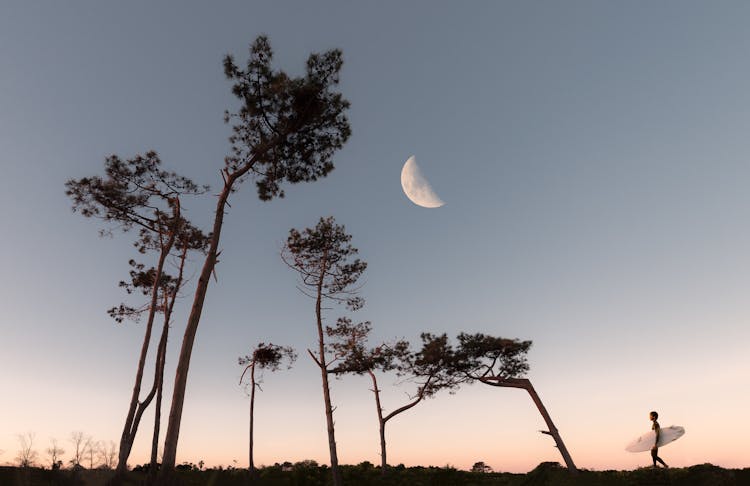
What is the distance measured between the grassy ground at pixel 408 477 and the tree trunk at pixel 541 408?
19.2 inches

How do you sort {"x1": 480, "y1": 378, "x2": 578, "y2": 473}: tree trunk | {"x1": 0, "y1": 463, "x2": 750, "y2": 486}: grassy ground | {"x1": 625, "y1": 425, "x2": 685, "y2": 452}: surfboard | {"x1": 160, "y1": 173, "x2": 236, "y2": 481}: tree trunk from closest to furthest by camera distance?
{"x1": 160, "y1": 173, "x2": 236, "y2": 481}: tree trunk, {"x1": 0, "y1": 463, "x2": 750, "y2": 486}: grassy ground, {"x1": 625, "y1": 425, "x2": 685, "y2": 452}: surfboard, {"x1": 480, "y1": 378, "x2": 578, "y2": 473}: tree trunk

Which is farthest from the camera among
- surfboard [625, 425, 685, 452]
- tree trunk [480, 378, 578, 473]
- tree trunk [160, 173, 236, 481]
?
tree trunk [480, 378, 578, 473]

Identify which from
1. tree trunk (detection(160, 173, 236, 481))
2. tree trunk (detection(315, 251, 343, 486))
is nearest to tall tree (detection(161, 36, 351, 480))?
tree trunk (detection(160, 173, 236, 481))

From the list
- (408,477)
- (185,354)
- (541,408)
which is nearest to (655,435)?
(541,408)

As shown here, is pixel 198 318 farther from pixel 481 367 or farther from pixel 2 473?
pixel 481 367

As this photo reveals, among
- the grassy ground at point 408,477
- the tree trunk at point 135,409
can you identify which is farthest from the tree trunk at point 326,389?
the tree trunk at point 135,409

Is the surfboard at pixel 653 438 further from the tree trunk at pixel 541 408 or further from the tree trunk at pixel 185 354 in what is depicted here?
the tree trunk at pixel 185 354

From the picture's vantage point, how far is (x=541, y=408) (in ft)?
64.8

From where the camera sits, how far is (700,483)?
43.8ft

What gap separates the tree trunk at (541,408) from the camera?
18094 millimetres

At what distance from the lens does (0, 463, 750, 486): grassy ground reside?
11.8m

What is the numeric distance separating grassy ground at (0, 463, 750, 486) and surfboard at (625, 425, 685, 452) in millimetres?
1334

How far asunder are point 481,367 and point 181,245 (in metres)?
15.6

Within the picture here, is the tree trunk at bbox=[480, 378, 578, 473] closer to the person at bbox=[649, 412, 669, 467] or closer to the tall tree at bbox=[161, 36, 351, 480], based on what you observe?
the person at bbox=[649, 412, 669, 467]
